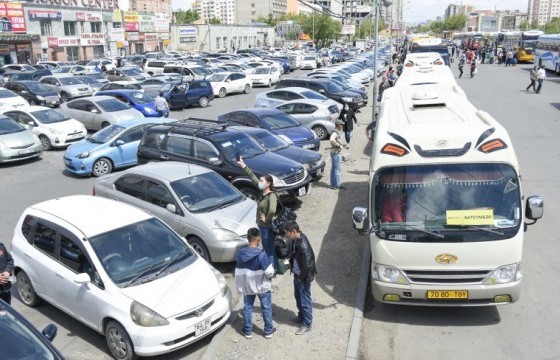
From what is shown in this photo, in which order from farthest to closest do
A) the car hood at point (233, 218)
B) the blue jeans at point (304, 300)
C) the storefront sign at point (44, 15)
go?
the storefront sign at point (44, 15) < the car hood at point (233, 218) < the blue jeans at point (304, 300)

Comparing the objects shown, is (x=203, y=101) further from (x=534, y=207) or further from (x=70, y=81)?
(x=534, y=207)

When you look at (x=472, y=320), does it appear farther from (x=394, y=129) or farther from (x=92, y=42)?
(x=92, y=42)

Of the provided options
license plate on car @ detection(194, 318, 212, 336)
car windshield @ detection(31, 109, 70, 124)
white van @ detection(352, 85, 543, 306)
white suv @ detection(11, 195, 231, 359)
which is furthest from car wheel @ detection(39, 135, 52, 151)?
white van @ detection(352, 85, 543, 306)

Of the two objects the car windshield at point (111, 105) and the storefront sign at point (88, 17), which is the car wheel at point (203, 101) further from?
the storefront sign at point (88, 17)

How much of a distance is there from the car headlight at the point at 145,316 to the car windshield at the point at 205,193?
3074 mm

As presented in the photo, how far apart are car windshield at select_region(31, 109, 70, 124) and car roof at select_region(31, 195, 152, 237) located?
12334 mm

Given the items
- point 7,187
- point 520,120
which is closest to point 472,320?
point 7,187

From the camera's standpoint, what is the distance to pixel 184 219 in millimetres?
9305

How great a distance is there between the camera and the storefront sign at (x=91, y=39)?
6262cm

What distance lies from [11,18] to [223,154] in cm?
4973

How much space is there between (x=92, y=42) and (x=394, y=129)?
6357 cm

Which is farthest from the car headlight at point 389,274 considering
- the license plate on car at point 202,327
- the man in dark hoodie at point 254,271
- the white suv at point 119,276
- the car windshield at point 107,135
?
the car windshield at point 107,135

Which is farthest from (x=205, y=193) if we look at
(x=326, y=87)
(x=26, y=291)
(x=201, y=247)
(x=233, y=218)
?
(x=326, y=87)

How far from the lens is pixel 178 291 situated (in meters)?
6.78
